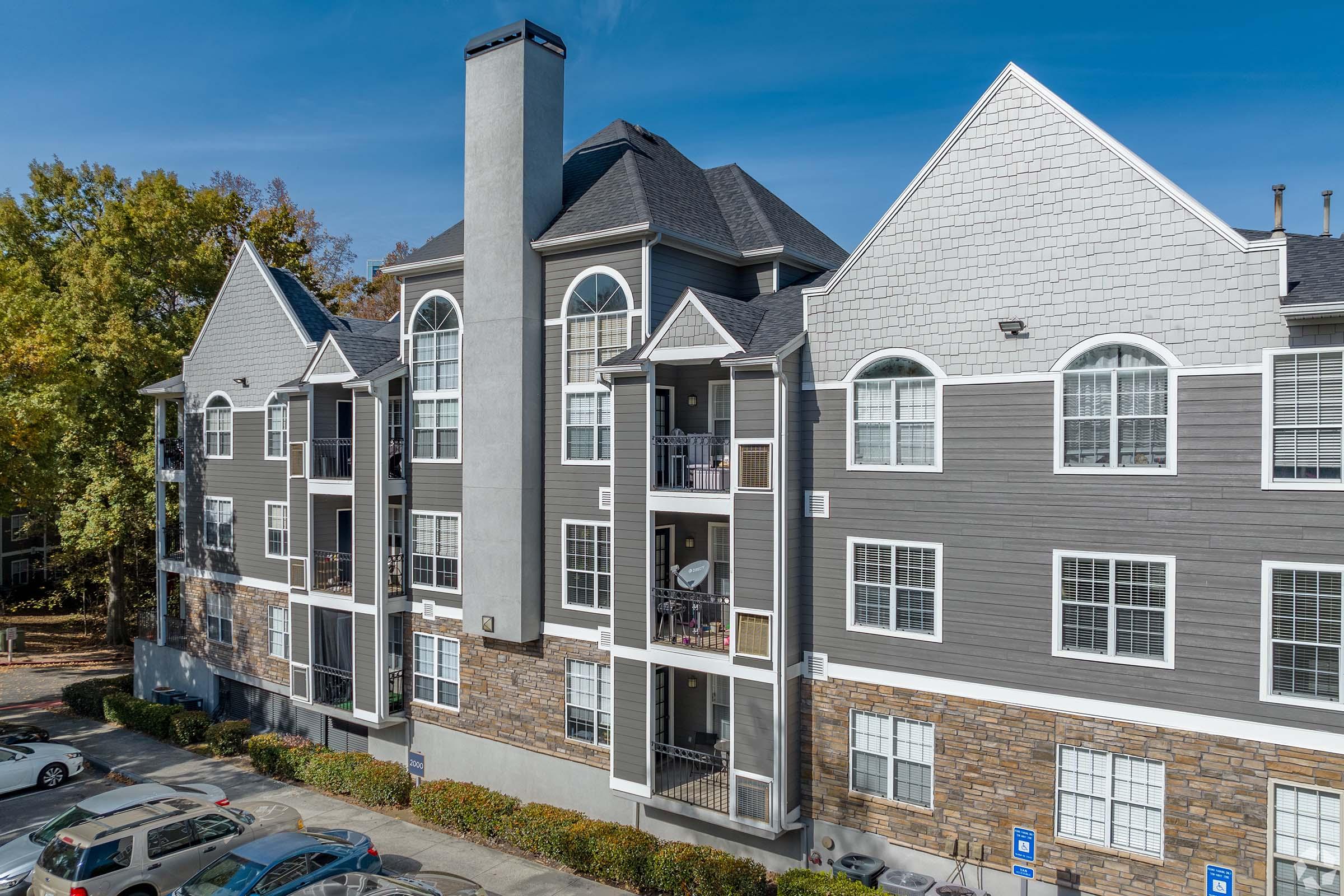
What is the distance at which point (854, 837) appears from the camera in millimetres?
13977

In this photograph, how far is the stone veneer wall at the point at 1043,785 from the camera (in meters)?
11.1

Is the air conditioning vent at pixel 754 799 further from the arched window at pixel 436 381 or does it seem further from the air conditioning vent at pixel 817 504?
the arched window at pixel 436 381

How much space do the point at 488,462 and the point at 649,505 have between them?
441cm

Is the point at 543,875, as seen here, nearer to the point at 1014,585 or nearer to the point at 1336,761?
the point at 1014,585

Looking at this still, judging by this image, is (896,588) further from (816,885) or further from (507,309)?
(507,309)

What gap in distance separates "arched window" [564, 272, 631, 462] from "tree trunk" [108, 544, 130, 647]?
23739 millimetres

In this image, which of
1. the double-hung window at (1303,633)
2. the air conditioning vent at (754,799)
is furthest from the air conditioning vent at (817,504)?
the double-hung window at (1303,633)

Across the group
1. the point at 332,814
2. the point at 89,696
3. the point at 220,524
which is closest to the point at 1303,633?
the point at 332,814

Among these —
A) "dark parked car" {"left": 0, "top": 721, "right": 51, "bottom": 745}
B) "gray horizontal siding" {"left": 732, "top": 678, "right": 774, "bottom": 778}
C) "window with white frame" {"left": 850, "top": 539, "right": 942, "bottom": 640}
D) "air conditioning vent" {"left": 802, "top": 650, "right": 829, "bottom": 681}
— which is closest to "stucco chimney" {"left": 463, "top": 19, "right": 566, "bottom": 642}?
"gray horizontal siding" {"left": 732, "top": 678, "right": 774, "bottom": 778}

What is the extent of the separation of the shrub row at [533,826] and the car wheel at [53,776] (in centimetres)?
410

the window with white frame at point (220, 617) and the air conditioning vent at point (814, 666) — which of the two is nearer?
the air conditioning vent at point (814, 666)

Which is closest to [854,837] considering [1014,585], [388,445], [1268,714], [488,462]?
[1014,585]

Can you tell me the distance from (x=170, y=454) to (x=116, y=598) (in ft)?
35.9

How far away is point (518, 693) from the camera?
1825 centimetres
